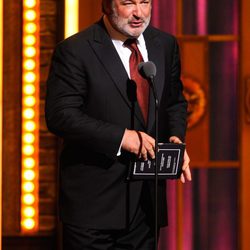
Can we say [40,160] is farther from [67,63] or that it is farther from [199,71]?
[67,63]

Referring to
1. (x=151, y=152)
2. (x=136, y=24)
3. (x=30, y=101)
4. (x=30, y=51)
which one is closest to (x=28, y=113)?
(x=30, y=101)

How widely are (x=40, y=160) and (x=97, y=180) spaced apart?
220cm

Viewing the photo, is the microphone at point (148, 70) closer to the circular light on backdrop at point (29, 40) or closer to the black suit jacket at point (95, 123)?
the black suit jacket at point (95, 123)

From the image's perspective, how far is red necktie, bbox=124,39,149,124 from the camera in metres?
3.92

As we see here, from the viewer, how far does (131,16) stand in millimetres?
3881

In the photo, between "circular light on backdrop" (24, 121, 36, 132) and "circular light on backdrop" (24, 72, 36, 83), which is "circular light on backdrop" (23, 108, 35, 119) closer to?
"circular light on backdrop" (24, 121, 36, 132)

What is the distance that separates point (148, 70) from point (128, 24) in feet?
0.83

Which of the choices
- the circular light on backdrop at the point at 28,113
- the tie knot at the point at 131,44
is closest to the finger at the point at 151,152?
the tie knot at the point at 131,44

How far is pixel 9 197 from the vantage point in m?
6.20

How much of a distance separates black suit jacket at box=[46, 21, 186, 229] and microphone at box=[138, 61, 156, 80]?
17 centimetres

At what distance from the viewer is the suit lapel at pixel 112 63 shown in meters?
3.90

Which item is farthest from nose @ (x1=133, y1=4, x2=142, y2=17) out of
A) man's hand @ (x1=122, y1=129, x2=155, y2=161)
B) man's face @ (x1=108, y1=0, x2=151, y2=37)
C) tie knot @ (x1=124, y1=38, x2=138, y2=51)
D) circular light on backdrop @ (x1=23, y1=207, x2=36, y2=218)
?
circular light on backdrop @ (x1=23, y1=207, x2=36, y2=218)

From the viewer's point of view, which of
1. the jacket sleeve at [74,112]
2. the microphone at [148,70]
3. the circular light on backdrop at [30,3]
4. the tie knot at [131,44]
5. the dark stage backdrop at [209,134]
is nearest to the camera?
the microphone at [148,70]

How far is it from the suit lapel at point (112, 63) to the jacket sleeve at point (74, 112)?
3.4 inches
